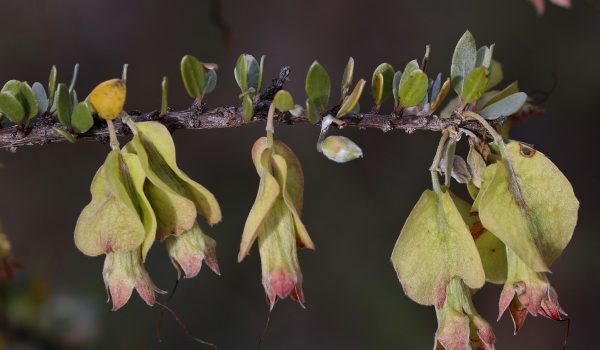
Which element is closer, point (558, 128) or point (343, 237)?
point (343, 237)

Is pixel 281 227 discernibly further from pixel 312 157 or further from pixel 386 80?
pixel 312 157

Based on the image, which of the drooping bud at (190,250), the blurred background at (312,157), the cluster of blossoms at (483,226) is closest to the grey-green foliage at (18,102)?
the drooping bud at (190,250)

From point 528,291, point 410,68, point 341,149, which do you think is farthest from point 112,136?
point 528,291

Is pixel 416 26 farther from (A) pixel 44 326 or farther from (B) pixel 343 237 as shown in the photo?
(A) pixel 44 326

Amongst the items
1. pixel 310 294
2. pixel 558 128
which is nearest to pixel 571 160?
pixel 558 128

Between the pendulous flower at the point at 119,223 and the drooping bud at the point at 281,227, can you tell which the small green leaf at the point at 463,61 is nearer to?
the drooping bud at the point at 281,227
